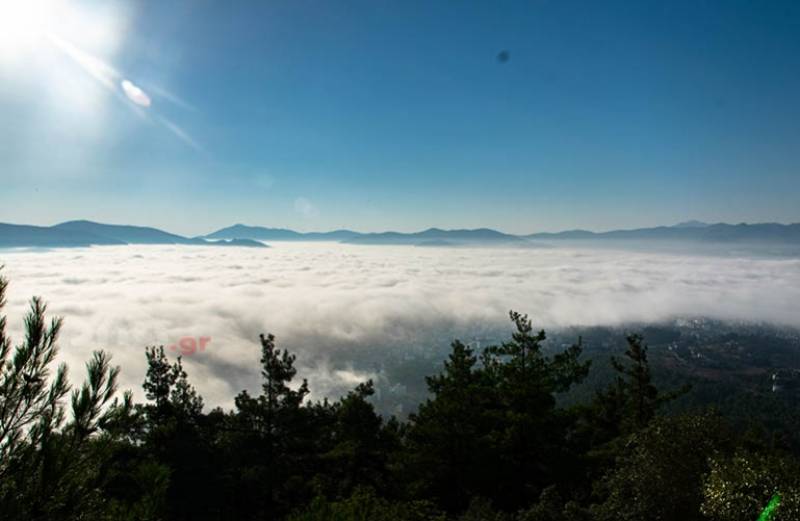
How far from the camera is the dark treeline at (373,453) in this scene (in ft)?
19.2

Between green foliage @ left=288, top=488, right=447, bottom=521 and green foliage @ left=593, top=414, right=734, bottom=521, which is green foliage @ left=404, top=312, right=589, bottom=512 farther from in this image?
green foliage @ left=593, top=414, right=734, bottom=521

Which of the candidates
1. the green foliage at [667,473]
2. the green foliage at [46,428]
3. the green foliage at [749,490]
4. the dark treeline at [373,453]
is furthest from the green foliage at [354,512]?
the green foliage at [749,490]

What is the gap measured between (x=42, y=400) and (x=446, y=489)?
19787mm

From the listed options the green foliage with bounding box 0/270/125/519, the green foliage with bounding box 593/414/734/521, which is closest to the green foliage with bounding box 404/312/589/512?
the green foliage with bounding box 593/414/734/521

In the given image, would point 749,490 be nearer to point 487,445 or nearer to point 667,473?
point 667,473

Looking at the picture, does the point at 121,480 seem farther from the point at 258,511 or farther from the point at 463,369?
the point at 463,369

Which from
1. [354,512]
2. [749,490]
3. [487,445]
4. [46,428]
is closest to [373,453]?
[487,445]

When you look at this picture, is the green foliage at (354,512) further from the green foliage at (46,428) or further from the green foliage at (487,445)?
the green foliage at (46,428)

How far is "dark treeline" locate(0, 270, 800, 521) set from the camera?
584 cm

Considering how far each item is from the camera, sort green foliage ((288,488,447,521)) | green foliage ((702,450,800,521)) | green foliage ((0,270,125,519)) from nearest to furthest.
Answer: green foliage ((0,270,125,519)) → green foliage ((702,450,800,521)) → green foliage ((288,488,447,521))


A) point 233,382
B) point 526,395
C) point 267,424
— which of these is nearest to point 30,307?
point 526,395

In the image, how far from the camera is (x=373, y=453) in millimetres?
24156

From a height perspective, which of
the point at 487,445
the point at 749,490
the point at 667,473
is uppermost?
the point at 749,490

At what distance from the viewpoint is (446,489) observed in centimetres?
2156
